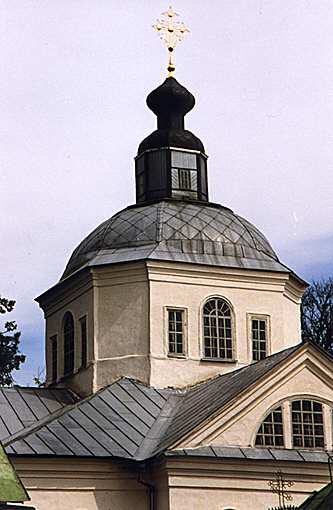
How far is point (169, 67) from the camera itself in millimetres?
29609

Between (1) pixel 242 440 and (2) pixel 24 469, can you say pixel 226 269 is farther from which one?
(2) pixel 24 469

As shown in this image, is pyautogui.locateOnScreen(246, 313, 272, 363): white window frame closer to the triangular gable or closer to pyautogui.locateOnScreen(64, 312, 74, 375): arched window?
pyautogui.locateOnScreen(64, 312, 74, 375): arched window

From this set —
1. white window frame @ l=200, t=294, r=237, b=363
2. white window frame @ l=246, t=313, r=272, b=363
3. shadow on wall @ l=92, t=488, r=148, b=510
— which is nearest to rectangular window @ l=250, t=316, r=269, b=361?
white window frame @ l=246, t=313, r=272, b=363

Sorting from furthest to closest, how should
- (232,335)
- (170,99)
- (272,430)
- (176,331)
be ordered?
(170,99) < (232,335) < (176,331) < (272,430)

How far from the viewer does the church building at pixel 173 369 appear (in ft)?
71.9

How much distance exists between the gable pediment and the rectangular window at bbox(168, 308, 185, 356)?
3478 millimetres

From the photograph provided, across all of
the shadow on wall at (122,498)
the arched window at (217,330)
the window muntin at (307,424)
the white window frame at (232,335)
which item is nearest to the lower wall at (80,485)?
the shadow on wall at (122,498)

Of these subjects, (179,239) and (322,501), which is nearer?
(322,501)

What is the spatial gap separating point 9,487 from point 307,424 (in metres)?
7.84

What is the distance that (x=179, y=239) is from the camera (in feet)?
86.8

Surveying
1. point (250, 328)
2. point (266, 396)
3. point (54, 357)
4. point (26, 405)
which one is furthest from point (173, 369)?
point (54, 357)

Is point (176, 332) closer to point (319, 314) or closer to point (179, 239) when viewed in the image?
point (179, 239)

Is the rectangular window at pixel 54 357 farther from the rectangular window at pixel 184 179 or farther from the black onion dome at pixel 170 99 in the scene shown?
the black onion dome at pixel 170 99

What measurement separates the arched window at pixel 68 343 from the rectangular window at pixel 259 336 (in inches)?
152
